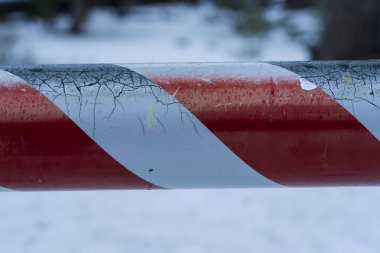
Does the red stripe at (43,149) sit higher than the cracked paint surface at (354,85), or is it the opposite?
the cracked paint surface at (354,85)

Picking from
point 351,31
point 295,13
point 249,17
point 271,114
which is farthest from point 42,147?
point 295,13

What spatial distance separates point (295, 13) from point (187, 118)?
44.5 ft

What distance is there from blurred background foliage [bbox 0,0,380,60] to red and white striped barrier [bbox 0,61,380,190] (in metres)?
2.94

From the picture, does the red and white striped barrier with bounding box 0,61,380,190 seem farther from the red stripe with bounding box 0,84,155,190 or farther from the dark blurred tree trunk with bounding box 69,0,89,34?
the dark blurred tree trunk with bounding box 69,0,89,34

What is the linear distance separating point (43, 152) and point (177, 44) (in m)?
10.5

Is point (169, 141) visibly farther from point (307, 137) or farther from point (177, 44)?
point (177, 44)

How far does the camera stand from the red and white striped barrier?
66 centimetres

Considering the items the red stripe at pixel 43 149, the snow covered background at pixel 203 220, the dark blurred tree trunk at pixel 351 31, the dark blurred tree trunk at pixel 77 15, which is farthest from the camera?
the dark blurred tree trunk at pixel 77 15

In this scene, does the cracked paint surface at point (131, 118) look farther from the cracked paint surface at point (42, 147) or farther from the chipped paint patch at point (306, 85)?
the chipped paint patch at point (306, 85)

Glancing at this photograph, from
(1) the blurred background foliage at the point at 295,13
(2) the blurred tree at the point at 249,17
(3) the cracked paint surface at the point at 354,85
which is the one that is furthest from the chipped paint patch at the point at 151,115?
(2) the blurred tree at the point at 249,17

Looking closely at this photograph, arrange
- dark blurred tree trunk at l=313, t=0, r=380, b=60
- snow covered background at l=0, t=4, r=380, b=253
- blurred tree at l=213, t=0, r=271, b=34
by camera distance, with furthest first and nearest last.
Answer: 1. blurred tree at l=213, t=0, r=271, b=34
2. dark blurred tree trunk at l=313, t=0, r=380, b=60
3. snow covered background at l=0, t=4, r=380, b=253

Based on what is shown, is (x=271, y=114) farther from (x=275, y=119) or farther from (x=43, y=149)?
(x=43, y=149)

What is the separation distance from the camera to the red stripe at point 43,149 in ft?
2.14

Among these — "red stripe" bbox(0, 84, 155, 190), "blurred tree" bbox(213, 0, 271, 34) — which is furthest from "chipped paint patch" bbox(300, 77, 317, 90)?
"blurred tree" bbox(213, 0, 271, 34)
